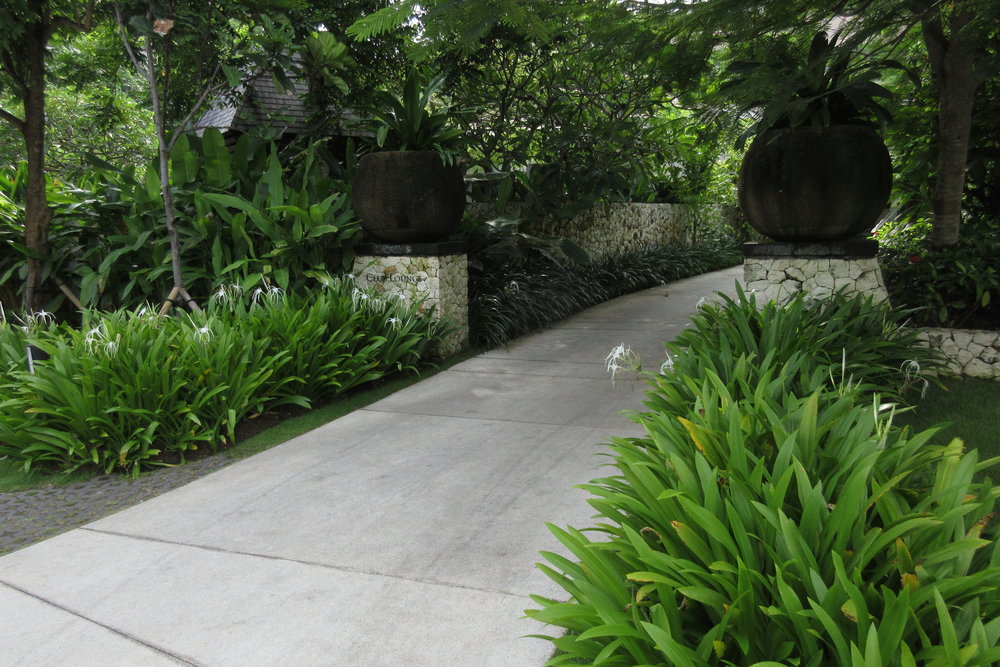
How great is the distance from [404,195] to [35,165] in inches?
131

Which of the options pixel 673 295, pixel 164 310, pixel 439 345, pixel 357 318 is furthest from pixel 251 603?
pixel 673 295

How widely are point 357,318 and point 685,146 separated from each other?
7720 mm

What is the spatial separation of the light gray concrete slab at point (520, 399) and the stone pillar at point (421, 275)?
86cm

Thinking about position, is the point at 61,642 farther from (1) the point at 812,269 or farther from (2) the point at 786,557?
(1) the point at 812,269

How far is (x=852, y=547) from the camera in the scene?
204 centimetres

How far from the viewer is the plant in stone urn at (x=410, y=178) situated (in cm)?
662

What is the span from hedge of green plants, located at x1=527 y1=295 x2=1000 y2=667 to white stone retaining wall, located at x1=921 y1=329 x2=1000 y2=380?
10.9 ft

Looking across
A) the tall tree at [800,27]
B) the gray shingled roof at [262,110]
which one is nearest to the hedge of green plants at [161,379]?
the tall tree at [800,27]

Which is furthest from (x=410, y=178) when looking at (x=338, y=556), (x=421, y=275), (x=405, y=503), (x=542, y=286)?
(x=338, y=556)

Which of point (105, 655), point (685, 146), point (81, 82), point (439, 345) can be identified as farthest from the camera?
point (685, 146)

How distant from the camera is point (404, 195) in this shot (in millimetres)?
6598

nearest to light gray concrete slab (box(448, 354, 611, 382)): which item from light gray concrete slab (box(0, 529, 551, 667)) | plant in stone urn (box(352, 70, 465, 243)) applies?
plant in stone urn (box(352, 70, 465, 243))

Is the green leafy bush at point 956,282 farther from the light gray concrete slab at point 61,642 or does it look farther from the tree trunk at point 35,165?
the tree trunk at point 35,165

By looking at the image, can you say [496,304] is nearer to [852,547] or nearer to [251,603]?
[251,603]
